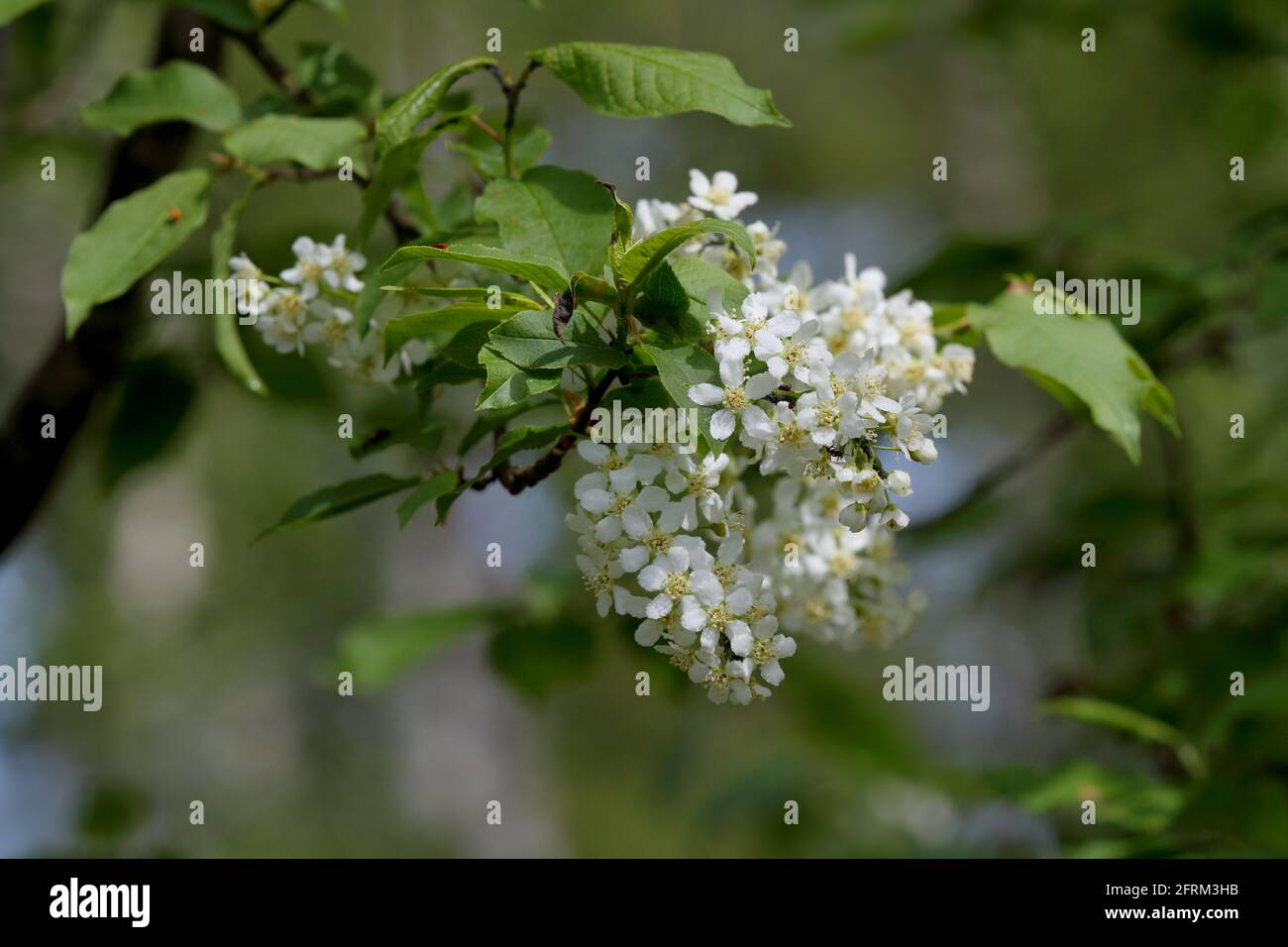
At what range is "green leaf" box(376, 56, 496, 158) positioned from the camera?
5.03 feet

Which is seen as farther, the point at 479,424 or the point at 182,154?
the point at 182,154

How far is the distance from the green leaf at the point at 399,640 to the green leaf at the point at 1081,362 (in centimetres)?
172

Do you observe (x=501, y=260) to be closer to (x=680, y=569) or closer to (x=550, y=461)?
(x=550, y=461)

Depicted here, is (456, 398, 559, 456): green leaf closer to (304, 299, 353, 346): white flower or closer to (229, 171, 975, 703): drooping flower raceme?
(229, 171, 975, 703): drooping flower raceme

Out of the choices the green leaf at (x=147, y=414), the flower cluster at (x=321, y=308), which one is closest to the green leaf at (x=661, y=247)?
the flower cluster at (x=321, y=308)

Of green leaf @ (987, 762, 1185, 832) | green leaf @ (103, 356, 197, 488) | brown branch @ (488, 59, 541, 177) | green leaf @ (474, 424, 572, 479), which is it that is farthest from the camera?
green leaf @ (103, 356, 197, 488)

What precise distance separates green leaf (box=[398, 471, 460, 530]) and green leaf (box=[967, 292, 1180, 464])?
824 mm

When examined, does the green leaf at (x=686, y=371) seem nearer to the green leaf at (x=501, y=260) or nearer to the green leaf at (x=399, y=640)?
the green leaf at (x=501, y=260)

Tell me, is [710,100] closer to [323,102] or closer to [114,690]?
[323,102]

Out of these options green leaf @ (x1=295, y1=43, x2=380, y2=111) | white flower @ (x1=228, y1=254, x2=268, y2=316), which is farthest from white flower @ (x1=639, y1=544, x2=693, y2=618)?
green leaf @ (x1=295, y1=43, x2=380, y2=111)

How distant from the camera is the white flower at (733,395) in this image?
1315 mm
